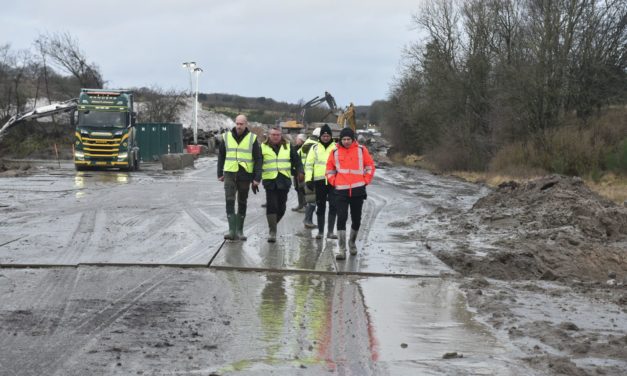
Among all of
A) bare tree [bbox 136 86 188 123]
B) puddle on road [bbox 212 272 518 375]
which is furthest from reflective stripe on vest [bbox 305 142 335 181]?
bare tree [bbox 136 86 188 123]

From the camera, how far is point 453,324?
6.61 meters

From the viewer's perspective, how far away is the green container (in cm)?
4328

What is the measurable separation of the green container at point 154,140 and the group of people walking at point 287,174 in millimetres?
32488

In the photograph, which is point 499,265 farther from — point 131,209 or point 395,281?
point 131,209

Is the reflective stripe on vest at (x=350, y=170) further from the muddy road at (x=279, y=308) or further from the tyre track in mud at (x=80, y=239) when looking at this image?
the tyre track in mud at (x=80, y=239)

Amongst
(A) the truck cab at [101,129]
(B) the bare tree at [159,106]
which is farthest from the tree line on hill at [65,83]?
(A) the truck cab at [101,129]

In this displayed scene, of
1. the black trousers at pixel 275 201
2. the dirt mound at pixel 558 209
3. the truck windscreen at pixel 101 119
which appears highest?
the truck windscreen at pixel 101 119

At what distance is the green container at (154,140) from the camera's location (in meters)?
43.3

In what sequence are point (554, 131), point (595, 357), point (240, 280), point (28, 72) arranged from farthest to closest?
point (28, 72) → point (554, 131) → point (240, 280) → point (595, 357)

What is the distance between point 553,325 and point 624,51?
33.6 meters

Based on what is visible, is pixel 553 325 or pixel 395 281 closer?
pixel 553 325

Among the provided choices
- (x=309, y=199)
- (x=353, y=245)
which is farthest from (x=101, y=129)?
(x=353, y=245)

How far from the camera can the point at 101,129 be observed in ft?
103

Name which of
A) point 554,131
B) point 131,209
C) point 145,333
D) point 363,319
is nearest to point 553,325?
point 363,319
